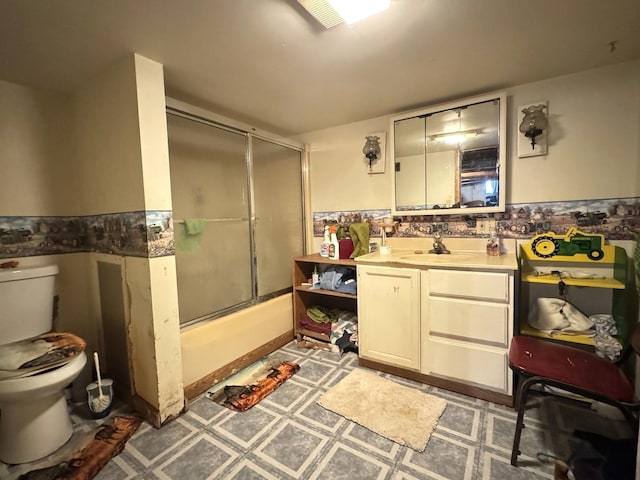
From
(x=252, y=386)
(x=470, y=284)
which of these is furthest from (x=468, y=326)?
(x=252, y=386)

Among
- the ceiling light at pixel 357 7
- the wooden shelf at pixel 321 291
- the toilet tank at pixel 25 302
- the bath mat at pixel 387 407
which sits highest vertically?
the ceiling light at pixel 357 7

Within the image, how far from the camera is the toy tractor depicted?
1731mm

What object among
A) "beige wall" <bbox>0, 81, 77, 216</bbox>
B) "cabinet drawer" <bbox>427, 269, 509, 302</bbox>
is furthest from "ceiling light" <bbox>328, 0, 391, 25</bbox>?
"beige wall" <bbox>0, 81, 77, 216</bbox>

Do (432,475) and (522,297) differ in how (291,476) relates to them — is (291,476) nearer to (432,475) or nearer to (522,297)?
(432,475)

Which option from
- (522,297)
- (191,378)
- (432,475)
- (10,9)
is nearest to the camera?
(10,9)

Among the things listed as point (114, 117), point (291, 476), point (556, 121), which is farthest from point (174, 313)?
point (556, 121)

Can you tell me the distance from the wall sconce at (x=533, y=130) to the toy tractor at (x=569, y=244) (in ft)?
1.91

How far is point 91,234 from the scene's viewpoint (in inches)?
77.0

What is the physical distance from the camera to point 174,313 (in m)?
1.66

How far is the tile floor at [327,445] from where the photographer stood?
1.27 m

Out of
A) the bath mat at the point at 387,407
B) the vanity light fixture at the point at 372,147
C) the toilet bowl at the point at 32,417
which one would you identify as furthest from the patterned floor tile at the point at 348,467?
the vanity light fixture at the point at 372,147

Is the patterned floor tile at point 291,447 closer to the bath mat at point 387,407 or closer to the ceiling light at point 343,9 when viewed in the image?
the bath mat at point 387,407

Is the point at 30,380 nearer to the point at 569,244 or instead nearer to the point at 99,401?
the point at 99,401

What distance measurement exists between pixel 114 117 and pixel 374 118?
1991 mm
